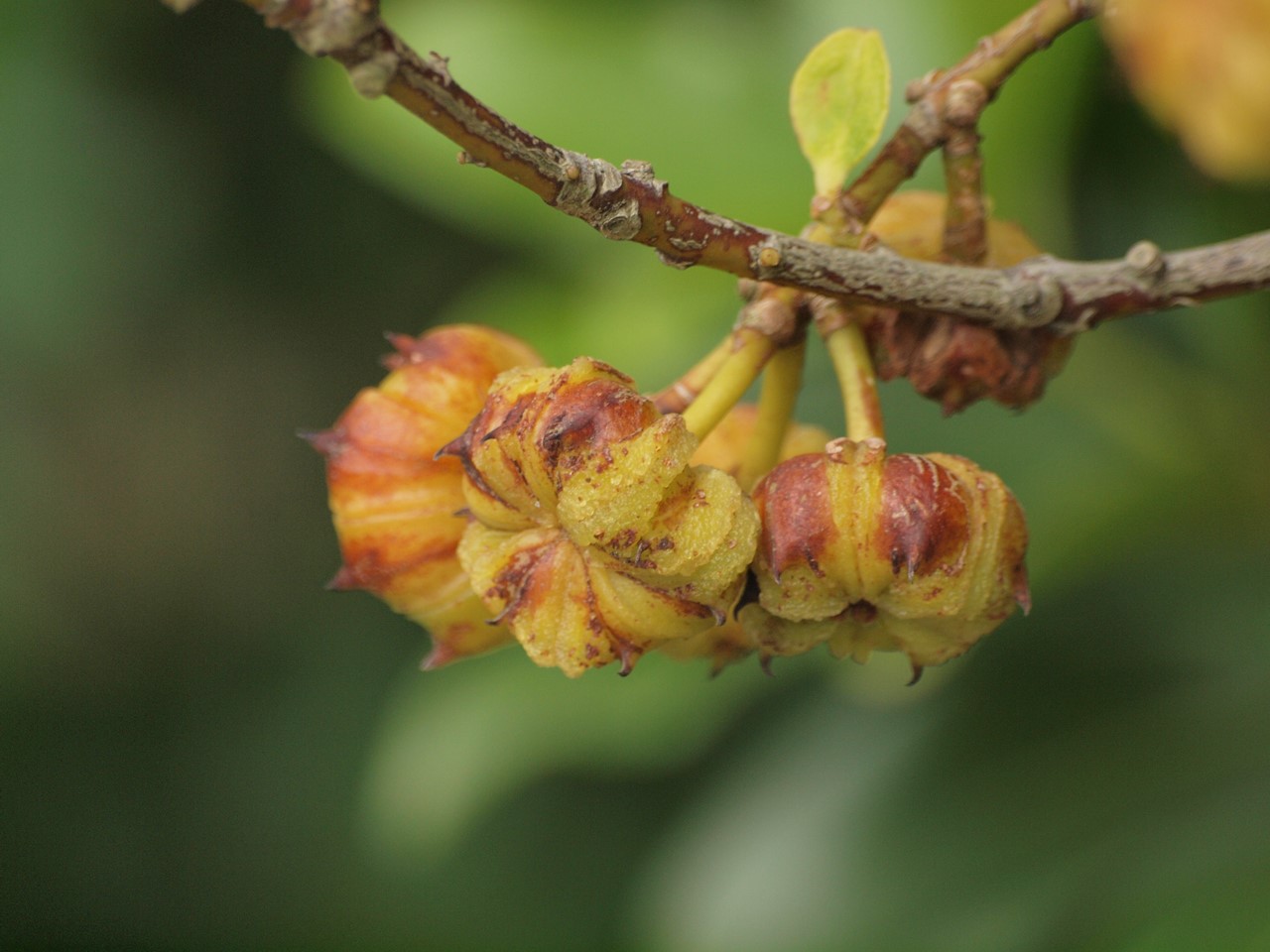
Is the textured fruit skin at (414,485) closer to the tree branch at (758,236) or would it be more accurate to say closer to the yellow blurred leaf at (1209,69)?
the tree branch at (758,236)

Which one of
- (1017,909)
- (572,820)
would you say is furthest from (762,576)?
(572,820)

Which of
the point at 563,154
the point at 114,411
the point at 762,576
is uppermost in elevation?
the point at 114,411

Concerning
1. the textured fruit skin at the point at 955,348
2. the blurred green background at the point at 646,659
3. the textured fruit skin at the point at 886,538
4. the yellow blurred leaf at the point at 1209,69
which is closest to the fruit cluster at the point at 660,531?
the textured fruit skin at the point at 886,538

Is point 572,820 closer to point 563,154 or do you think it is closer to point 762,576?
point 762,576

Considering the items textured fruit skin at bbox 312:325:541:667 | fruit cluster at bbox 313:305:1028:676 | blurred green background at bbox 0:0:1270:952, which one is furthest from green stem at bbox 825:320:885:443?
blurred green background at bbox 0:0:1270:952

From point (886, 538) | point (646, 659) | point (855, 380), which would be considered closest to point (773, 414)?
point (855, 380)

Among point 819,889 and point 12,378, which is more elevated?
point 12,378

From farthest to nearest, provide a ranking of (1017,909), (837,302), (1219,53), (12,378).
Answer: (12,378) → (1017,909) → (1219,53) → (837,302)
